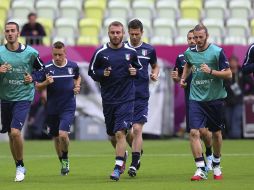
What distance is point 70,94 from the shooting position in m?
18.6

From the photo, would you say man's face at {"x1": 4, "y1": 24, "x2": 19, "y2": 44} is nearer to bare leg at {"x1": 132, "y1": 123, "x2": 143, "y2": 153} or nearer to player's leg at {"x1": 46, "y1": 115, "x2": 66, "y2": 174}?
player's leg at {"x1": 46, "y1": 115, "x2": 66, "y2": 174}

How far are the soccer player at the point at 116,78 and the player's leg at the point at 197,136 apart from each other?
997 millimetres

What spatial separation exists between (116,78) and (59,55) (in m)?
2.36

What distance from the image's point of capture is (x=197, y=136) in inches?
630

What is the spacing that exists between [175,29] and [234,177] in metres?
16.6

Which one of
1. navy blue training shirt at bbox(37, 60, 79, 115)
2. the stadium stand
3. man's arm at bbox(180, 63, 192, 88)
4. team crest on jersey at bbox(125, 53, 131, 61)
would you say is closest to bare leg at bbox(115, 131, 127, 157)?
team crest on jersey at bbox(125, 53, 131, 61)

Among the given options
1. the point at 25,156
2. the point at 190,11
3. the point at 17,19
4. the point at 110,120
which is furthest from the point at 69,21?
the point at 110,120

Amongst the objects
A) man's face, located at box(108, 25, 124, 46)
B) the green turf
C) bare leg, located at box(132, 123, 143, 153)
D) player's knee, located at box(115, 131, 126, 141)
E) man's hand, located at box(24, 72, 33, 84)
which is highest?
man's face, located at box(108, 25, 124, 46)

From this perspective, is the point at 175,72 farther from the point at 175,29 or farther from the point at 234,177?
the point at 175,29

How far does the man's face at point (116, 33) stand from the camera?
16203 mm

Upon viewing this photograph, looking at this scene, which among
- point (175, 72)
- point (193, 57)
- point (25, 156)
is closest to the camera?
point (193, 57)

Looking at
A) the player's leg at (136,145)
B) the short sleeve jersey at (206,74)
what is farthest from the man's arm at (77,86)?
the short sleeve jersey at (206,74)

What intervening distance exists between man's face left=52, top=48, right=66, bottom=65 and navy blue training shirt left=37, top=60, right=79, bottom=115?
0.25ft

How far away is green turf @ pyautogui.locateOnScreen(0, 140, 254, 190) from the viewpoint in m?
15.2
